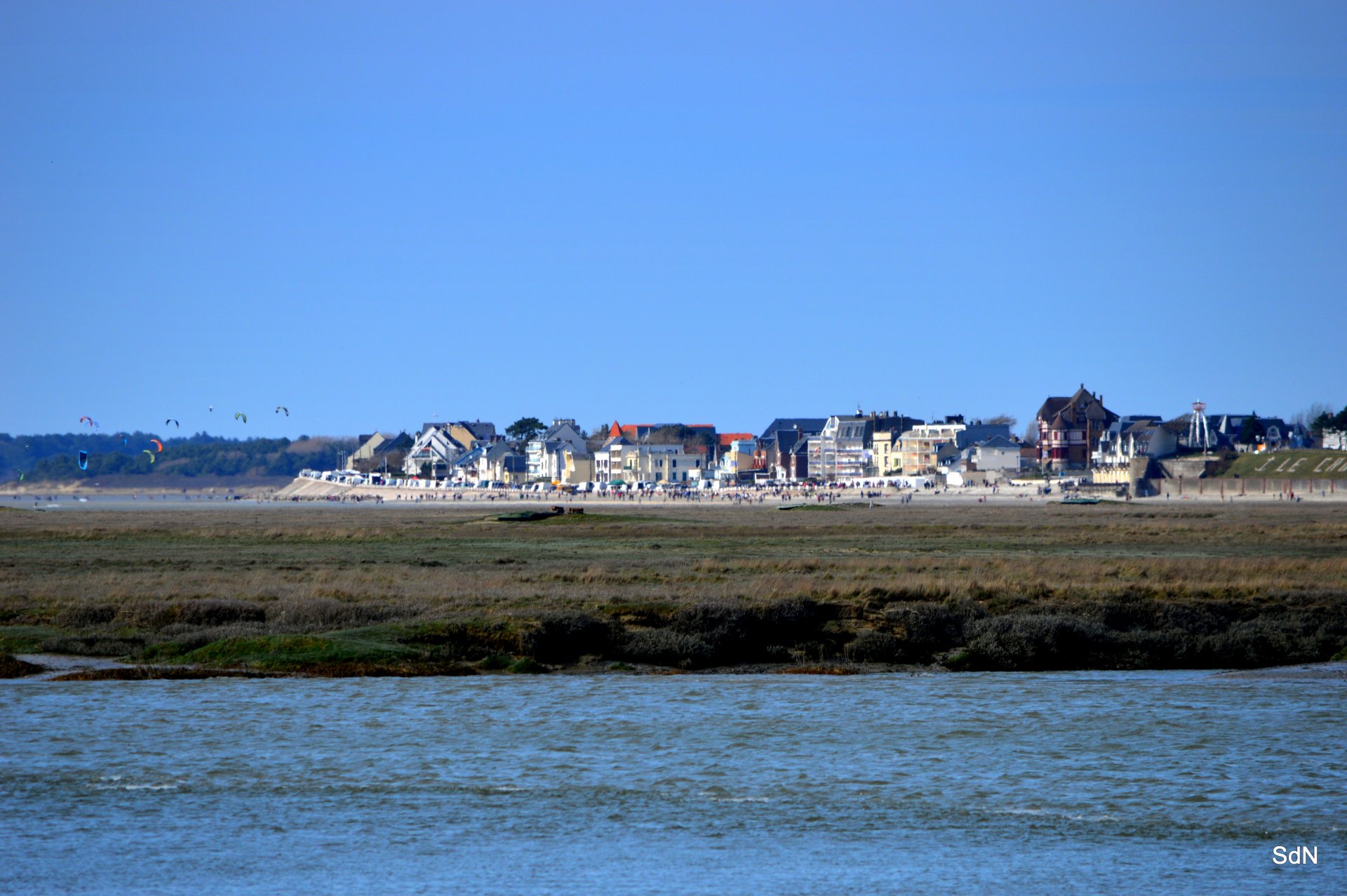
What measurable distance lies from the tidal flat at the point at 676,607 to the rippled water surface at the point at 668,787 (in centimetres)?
285

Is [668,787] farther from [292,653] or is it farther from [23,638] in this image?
[23,638]

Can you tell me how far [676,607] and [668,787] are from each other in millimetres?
13583

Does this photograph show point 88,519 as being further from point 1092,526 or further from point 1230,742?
point 1230,742

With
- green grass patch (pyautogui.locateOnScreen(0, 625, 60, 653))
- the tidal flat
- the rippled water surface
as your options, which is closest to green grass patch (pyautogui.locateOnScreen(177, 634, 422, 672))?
the tidal flat

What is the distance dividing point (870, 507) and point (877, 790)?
100.0m

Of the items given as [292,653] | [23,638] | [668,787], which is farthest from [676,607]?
[668,787]

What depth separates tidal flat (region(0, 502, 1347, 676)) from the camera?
947 inches

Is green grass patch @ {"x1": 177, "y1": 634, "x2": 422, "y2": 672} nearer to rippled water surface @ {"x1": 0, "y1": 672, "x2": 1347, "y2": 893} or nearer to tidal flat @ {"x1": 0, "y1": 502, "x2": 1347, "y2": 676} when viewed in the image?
tidal flat @ {"x1": 0, "y1": 502, "x2": 1347, "y2": 676}

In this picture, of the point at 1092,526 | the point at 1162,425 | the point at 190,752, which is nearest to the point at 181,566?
the point at 190,752

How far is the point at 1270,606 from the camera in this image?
1179 inches

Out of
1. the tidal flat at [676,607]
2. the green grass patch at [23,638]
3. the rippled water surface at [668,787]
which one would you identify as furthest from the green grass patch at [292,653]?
the green grass patch at [23,638]

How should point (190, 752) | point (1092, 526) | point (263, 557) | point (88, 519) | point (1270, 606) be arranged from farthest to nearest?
point (88, 519), point (1092, 526), point (263, 557), point (1270, 606), point (190, 752)

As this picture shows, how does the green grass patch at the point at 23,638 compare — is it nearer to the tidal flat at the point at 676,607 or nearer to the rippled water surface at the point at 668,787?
the tidal flat at the point at 676,607

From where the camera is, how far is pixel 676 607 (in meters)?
28.1
